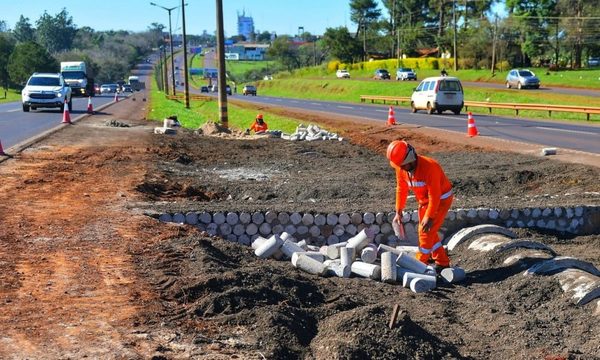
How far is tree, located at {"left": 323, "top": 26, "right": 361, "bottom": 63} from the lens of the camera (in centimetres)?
10725

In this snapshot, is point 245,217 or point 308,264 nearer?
point 308,264

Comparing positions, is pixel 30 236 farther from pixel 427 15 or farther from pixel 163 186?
pixel 427 15

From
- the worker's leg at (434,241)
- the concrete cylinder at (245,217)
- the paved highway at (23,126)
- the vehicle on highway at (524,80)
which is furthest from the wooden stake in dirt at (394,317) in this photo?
the vehicle on highway at (524,80)

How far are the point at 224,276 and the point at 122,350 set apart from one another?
1.87 metres

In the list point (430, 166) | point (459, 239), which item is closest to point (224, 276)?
point (430, 166)

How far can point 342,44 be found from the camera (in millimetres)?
107625

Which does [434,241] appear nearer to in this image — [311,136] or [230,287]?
[230,287]

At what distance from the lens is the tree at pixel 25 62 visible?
8612cm

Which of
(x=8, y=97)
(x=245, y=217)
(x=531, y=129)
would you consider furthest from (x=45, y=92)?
(x=8, y=97)

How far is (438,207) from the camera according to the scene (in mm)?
8008

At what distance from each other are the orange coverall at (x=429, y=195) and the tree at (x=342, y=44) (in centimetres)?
10095

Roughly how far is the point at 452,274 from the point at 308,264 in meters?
1.55

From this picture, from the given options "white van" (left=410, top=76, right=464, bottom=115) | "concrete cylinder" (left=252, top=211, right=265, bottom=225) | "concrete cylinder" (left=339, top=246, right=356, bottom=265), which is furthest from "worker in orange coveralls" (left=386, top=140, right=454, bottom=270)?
"white van" (left=410, top=76, right=464, bottom=115)

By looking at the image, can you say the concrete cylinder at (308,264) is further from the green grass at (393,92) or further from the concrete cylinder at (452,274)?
the green grass at (393,92)
